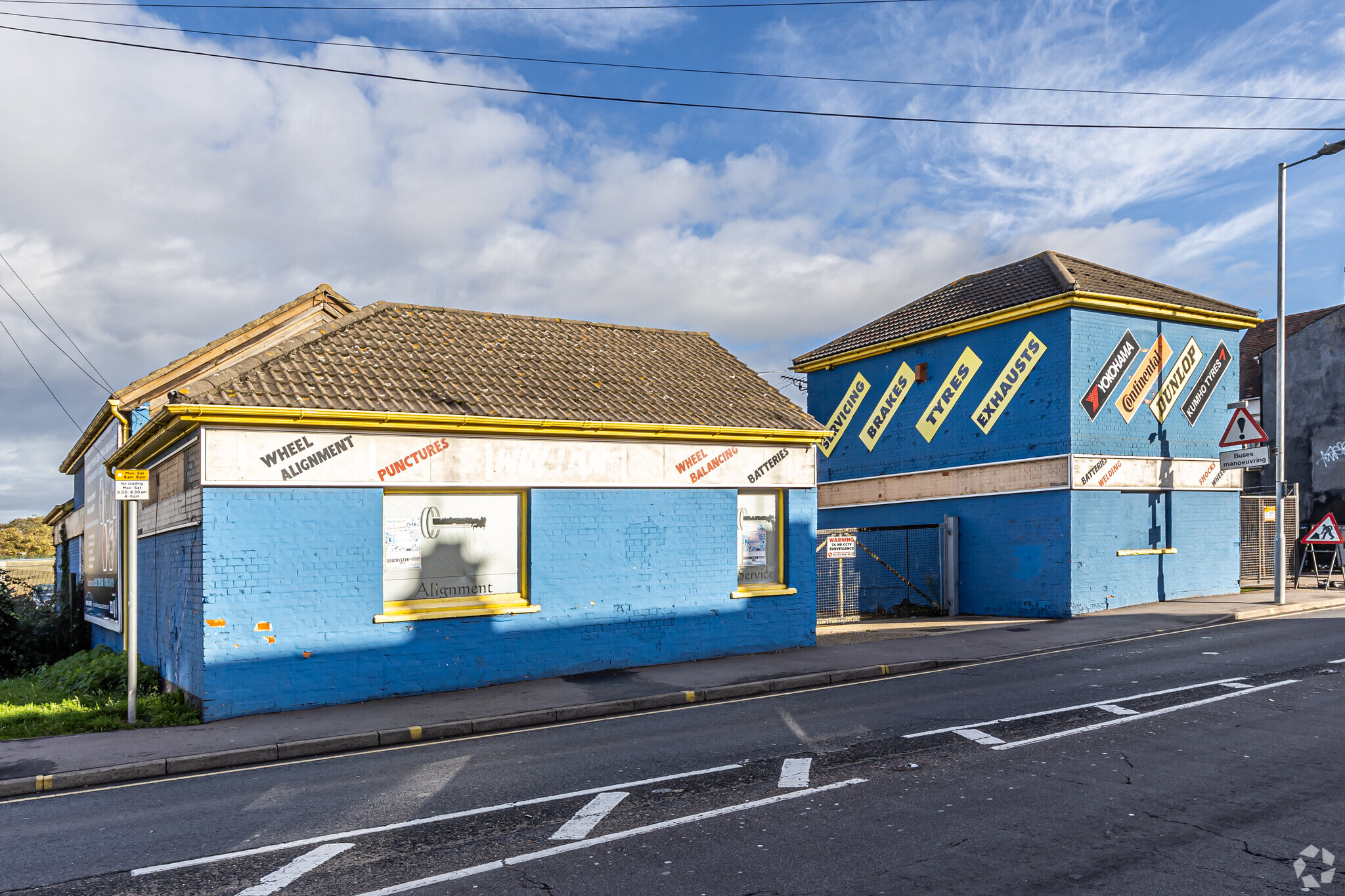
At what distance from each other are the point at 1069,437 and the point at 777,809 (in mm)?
14449

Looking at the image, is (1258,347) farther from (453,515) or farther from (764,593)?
(453,515)

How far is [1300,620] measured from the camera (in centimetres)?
1639

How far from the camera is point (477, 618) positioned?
1261cm

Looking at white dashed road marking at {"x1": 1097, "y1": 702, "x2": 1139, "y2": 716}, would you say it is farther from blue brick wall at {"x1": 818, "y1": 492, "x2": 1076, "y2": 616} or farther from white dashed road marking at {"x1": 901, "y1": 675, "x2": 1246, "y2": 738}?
blue brick wall at {"x1": 818, "y1": 492, "x2": 1076, "y2": 616}

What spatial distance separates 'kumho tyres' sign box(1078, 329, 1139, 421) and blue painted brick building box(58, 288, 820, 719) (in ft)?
23.2

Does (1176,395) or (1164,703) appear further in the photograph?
(1176,395)

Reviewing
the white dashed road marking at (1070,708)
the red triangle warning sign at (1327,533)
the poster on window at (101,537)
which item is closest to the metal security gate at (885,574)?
the red triangle warning sign at (1327,533)

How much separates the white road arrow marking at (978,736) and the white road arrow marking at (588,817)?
135 inches

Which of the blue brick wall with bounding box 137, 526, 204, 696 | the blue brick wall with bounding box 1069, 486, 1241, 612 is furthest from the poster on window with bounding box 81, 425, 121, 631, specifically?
the blue brick wall with bounding box 1069, 486, 1241, 612

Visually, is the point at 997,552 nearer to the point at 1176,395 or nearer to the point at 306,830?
the point at 1176,395

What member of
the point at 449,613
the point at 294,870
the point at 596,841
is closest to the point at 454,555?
the point at 449,613

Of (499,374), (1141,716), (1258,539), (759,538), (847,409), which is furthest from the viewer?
(847,409)

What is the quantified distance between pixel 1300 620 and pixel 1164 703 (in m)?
9.19

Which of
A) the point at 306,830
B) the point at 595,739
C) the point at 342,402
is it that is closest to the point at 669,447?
the point at 342,402
